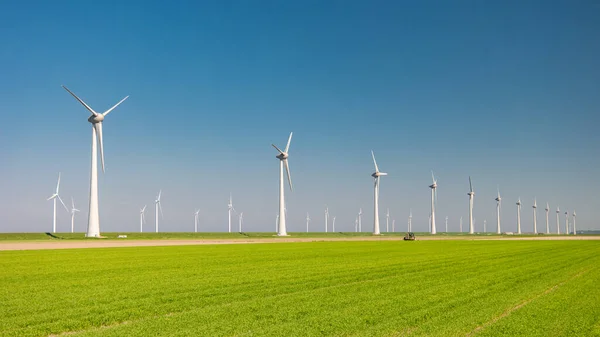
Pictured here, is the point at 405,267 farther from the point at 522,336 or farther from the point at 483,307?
the point at 522,336

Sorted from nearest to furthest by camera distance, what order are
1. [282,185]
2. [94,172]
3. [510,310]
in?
[510,310]
[94,172]
[282,185]

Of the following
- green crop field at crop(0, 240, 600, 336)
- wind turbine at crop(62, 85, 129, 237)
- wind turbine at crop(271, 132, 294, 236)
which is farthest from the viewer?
wind turbine at crop(271, 132, 294, 236)

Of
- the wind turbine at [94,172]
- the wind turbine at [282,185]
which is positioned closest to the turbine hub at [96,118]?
the wind turbine at [94,172]

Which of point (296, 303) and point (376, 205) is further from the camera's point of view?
point (376, 205)

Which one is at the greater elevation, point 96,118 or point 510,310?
point 96,118

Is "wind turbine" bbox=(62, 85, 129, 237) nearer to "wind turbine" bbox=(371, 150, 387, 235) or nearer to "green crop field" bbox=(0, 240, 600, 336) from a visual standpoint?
"green crop field" bbox=(0, 240, 600, 336)

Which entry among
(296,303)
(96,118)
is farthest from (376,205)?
(296,303)

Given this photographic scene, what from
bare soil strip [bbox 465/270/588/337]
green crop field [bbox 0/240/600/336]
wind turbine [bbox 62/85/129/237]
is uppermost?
wind turbine [bbox 62/85/129/237]

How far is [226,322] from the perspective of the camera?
1611cm

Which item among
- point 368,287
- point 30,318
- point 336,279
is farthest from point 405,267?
point 30,318

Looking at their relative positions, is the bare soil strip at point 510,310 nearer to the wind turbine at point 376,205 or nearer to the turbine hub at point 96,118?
the turbine hub at point 96,118

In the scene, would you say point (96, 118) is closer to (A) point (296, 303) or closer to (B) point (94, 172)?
(B) point (94, 172)

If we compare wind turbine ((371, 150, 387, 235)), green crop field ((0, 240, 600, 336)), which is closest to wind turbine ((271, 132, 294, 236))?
wind turbine ((371, 150, 387, 235))

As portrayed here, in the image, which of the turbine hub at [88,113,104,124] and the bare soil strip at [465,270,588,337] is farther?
the turbine hub at [88,113,104,124]
